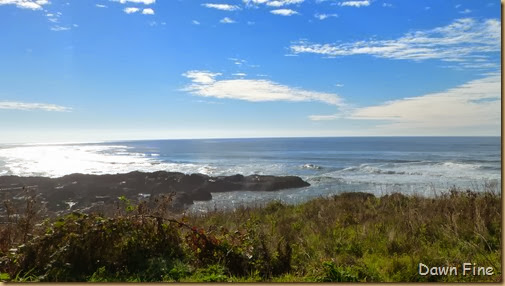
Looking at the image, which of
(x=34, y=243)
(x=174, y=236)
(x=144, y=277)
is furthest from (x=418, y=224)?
(x=34, y=243)

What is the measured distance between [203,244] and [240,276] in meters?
0.76

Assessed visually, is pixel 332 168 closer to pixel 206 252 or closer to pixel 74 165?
pixel 74 165

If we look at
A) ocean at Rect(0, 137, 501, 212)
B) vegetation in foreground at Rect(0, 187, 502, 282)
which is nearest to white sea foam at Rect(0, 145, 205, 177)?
ocean at Rect(0, 137, 501, 212)

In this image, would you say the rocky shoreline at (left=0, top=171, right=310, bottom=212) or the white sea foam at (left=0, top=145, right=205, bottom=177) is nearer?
the rocky shoreline at (left=0, top=171, right=310, bottom=212)

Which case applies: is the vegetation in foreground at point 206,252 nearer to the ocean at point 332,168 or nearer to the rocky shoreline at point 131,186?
the ocean at point 332,168

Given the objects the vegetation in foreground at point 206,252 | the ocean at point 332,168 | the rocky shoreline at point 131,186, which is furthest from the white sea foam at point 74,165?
the vegetation in foreground at point 206,252

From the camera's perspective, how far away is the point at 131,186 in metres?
30.3

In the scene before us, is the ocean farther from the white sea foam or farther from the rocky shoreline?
the rocky shoreline

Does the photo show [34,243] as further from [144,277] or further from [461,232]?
[461,232]

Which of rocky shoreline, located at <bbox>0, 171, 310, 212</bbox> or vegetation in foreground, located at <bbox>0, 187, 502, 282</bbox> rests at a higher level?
vegetation in foreground, located at <bbox>0, 187, 502, 282</bbox>

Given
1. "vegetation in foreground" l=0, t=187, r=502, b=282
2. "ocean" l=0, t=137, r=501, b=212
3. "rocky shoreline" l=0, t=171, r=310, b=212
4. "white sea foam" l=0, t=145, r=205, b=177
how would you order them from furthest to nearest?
"white sea foam" l=0, t=145, r=205, b=177 < "ocean" l=0, t=137, r=501, b=212 < "rocky shoreline" l=0, t=171, r=310, b=212 < "vegetation in foreground" l=0, t=187, r=502, b=282

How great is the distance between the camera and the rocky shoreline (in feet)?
73.3

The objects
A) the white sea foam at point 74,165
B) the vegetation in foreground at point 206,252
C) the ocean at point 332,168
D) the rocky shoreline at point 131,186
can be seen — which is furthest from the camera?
the white sea foam at point 74,165

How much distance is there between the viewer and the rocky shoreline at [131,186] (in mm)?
22344
